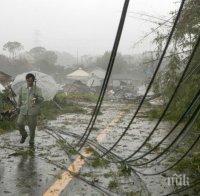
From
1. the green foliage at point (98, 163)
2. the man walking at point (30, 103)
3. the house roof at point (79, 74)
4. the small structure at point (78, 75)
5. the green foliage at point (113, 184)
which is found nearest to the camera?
the green foliage at point (113, 184)

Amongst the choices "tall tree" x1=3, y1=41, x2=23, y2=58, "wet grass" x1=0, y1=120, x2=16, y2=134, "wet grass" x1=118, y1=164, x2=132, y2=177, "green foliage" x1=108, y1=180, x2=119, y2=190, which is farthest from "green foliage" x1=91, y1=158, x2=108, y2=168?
"tall tree" x1=3, y1=41, x2=23, y2=58

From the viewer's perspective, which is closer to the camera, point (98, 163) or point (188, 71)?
point (98, 163)

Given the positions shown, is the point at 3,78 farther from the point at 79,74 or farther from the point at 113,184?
the point at 79,74

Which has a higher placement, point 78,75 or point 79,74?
point 79,74

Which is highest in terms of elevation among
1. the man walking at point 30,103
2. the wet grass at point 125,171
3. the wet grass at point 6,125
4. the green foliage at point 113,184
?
the man walking at point 30,103

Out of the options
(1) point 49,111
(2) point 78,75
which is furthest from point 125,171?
(2) point 78,75

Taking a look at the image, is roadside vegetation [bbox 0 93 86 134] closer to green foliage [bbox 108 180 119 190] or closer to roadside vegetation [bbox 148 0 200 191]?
roadside vegetation [bbox 148 0 200 191]

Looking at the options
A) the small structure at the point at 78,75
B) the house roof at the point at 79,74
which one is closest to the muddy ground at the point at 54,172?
the small structure at the point at 78,75

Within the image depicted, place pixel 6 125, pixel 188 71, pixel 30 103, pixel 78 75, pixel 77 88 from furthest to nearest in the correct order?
pixel 78 75 < pixel 77 88 < pixel 6 125 < pixel 30 103 < pixel 188 71

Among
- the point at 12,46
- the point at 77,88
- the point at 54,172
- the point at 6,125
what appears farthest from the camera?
the point at 12,46

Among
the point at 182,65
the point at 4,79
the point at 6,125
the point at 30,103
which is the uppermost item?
the point at 4,79

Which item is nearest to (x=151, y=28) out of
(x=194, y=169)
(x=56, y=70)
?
(x=194, y=169)

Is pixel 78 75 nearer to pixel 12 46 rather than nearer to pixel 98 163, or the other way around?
pixel 12 46

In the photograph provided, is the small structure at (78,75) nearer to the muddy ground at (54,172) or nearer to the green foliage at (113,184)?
the muddy ground at (54,172)
